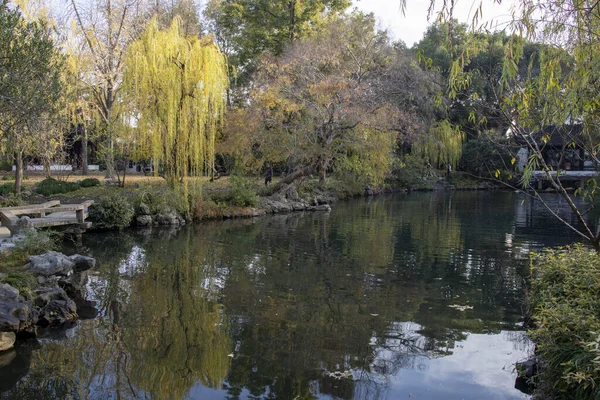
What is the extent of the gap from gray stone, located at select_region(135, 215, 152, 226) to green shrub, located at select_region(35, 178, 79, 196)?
14.0 feet

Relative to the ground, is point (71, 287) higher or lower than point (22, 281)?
lower

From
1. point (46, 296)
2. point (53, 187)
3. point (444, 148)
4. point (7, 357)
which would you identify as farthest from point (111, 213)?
point (444, 148)

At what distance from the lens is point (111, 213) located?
14.4m

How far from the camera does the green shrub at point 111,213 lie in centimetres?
1430

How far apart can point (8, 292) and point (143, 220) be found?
358 inches

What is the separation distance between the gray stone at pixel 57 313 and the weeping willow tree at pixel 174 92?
859 centimetres

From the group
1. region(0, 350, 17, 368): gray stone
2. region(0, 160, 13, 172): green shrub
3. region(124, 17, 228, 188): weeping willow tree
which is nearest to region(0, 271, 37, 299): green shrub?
region(0, 350, 17, 368): gray stone

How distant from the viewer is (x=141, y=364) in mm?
5391

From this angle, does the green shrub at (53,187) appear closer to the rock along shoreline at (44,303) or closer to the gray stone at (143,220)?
the gray stone at (143,220)

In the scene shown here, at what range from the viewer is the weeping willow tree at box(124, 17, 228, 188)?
14594 mm

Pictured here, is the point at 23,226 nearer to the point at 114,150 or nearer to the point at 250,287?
the point at 250,287

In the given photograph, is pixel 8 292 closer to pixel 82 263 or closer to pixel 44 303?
pixel 44 303

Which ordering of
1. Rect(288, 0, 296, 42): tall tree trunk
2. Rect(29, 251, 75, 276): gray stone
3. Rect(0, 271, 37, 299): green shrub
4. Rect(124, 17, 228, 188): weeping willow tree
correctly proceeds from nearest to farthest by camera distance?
Rect(0, 271, 37, 299): green shrub < Rect(29, 251, 75, 276): gray stone < Rect(124, 17, 228, 188): weeping willow tree < Rect(288, 0, 296, 42): tall tree trunk

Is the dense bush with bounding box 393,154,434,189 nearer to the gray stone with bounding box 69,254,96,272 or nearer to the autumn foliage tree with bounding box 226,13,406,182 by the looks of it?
the autumn foliage tree with bounding box 226,13,406,182
